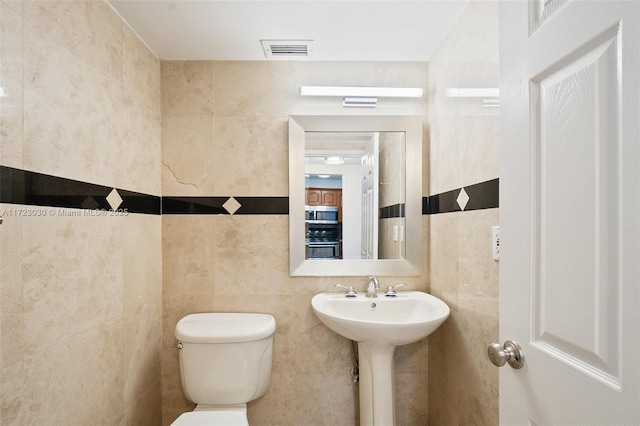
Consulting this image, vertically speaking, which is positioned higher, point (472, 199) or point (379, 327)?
point (472, 199)

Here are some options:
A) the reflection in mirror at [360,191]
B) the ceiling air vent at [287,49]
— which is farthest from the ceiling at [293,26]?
the reflection in mirror at [360,191]

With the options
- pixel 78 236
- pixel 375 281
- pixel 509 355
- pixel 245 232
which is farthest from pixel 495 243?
pixel 78 236

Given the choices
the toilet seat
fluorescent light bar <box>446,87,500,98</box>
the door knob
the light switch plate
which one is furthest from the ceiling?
the toilet seat

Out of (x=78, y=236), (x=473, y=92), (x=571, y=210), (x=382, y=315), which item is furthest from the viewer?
Result: (x=382, y=315)

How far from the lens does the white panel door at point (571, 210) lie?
0.52 m

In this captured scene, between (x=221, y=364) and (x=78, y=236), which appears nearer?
(x=78, y=236)

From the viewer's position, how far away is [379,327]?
4.58 ft

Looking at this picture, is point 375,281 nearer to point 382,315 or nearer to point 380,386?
point 382,315

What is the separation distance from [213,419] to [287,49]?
5.74ft

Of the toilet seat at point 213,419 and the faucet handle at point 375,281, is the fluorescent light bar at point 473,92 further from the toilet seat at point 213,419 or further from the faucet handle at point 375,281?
the toilet seat at point 213,419

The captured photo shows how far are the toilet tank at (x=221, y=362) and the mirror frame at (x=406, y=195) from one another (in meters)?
0.43

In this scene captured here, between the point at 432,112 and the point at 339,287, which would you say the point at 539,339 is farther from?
the point at 432,112

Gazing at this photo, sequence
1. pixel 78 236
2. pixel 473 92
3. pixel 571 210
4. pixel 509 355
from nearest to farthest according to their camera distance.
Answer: pixel 571 210 < pixel 509 355 < pixel 78 236 < pixel 473 92

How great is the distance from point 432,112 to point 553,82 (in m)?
1.22
